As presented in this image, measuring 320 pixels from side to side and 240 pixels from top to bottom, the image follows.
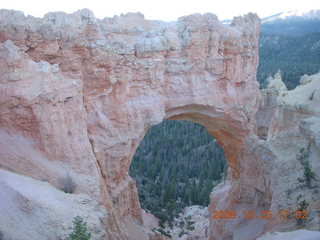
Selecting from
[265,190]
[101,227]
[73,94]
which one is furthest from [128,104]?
[265,190]

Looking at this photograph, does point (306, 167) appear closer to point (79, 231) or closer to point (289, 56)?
point (79, 231)

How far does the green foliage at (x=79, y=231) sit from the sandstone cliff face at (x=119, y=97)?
7.39 feet

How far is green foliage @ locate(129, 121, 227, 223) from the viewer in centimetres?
2166

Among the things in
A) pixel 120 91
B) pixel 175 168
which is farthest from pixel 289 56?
pixel 120 91

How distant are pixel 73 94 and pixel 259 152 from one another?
26.3ft

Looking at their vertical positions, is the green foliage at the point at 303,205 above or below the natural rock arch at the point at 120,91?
below

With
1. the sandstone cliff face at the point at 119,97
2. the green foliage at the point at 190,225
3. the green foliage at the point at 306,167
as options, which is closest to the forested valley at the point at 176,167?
the green foliage at the point at 190,225

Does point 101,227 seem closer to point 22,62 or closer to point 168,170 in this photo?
point 22,62

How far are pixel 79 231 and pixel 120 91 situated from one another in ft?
20.6

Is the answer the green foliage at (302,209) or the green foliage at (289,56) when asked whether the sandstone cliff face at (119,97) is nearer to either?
the green foliage at (302,209)

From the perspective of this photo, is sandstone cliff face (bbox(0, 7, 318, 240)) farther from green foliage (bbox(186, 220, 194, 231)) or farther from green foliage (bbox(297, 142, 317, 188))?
green foliage (bbox(186, 220, 194, 231))

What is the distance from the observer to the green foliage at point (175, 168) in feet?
71.1

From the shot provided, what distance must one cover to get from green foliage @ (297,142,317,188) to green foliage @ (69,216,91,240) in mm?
6074

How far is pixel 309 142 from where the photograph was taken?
418 inches
